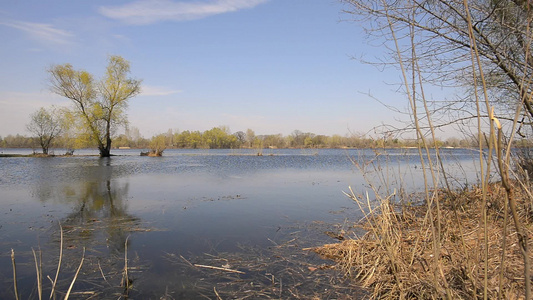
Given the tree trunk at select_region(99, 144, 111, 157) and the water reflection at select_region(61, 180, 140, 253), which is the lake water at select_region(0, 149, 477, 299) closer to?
the water reflection at select_region(61, 180, 140, 253)

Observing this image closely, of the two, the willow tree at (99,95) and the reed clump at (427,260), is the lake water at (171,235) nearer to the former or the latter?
the reed clump at (427,260)

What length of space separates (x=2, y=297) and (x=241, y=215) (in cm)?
439

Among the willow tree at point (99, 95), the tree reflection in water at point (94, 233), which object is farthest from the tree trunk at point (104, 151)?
the tree reflection in water at point (94, 233)

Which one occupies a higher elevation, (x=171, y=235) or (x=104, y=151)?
(x=104, y=151)

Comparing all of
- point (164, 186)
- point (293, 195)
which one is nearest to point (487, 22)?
point (293, 195)

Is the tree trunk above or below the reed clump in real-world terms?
above

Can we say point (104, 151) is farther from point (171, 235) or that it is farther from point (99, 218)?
point (171, 235)

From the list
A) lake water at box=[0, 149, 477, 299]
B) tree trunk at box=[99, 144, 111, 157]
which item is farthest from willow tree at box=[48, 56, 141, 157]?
lake water at box=[0, 149, 477, 299]

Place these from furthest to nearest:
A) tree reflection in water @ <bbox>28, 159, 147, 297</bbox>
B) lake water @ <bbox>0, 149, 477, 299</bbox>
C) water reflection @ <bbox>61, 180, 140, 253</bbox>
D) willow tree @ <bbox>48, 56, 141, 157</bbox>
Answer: willow tree @ <bbox>48, 56, 141, 157</bbox> < water reflection @ <bbox>61, 180, 140, 253</bbox> < tree reflection in water @ <bbox>28, 159, 147, 297</bbox> < lake water @ <bbox>0, 149, 477, 299</bbox>

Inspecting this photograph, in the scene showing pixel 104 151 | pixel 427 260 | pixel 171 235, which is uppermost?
pixel 104 151

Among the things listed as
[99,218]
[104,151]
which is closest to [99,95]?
[104,151]

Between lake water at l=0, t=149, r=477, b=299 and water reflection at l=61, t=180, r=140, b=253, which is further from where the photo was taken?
water reflection at l=61, t=180, r=140, b=253

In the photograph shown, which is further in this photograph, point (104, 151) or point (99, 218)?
point (104, 151)

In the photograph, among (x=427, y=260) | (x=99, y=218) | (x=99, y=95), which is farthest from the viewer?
(x=99, y=95)
